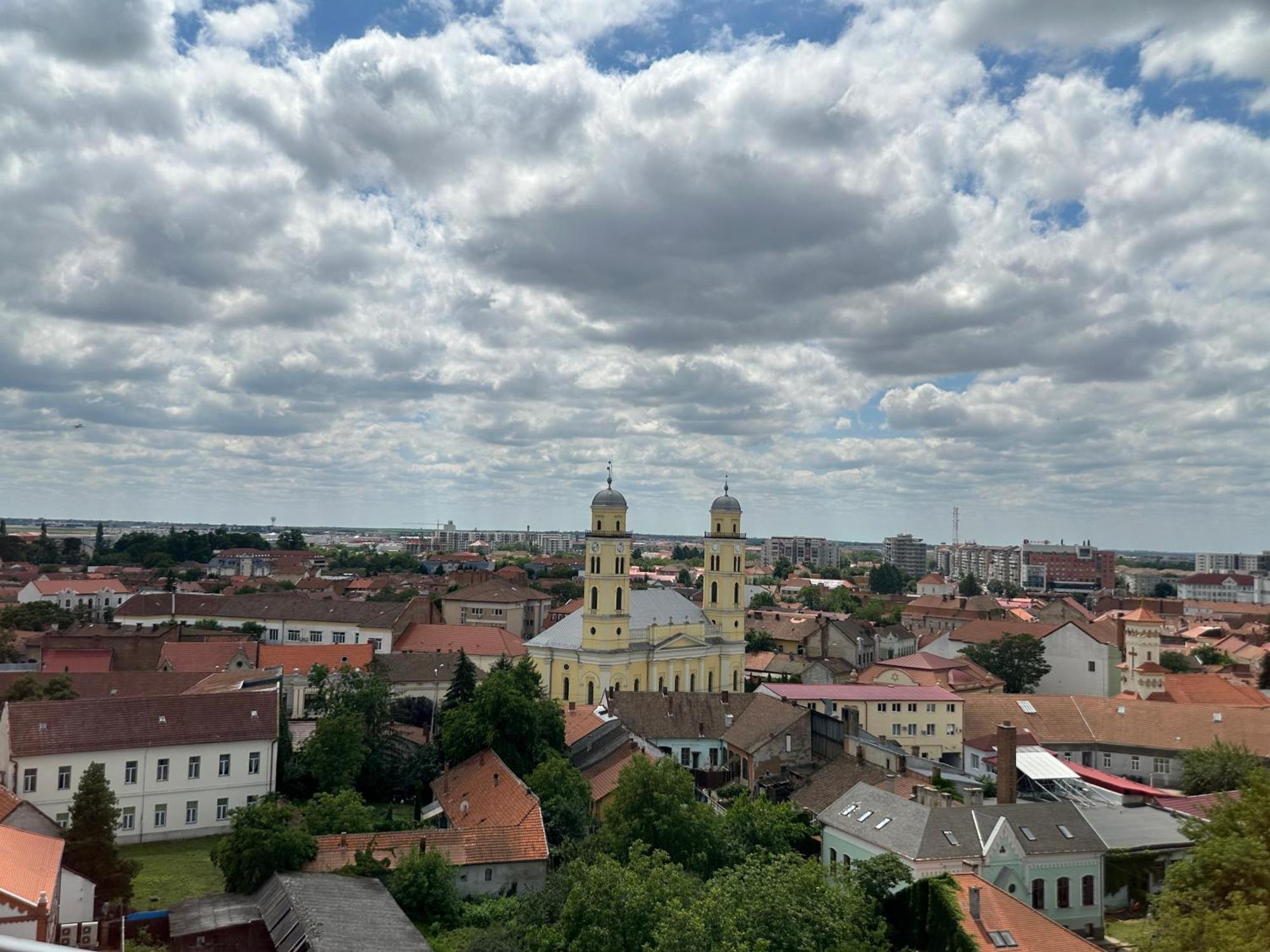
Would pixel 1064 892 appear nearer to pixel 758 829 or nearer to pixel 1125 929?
pixel 1125 929

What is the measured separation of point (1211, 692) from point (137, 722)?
2300 inches

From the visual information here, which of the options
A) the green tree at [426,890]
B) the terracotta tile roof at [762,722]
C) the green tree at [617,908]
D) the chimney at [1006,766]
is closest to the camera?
the green tree at [617,908]

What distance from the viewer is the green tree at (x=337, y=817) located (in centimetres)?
3141

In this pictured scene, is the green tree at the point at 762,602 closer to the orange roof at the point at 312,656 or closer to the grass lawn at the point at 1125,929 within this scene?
the orange roof at the point at 312,656

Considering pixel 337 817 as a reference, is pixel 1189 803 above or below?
below

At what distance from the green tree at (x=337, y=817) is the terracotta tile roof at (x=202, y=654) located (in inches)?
924

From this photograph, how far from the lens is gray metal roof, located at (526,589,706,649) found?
59.5 m

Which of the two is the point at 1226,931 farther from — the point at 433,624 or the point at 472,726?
the point at 433,624

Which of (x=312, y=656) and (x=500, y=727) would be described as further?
(x=312, y=656)

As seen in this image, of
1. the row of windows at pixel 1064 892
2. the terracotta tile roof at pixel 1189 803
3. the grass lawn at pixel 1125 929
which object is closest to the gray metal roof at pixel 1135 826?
the terracotta tile roof at pixel 1189 803

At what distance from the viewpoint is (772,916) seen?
22016 millimetres

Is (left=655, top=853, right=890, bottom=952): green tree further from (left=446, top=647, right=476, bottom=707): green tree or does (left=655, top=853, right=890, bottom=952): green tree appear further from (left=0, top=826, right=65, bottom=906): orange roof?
(left=446, top=647, right=476, bottom=707): green tree

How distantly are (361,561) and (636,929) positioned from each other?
180828 mm

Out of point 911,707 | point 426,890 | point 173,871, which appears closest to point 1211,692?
point 911,707
